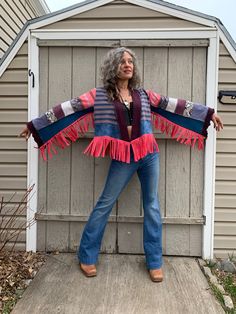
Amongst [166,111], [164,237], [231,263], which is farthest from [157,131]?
[231,263]

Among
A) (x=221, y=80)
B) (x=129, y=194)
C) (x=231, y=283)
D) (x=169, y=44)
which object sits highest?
(x=169, y=44)

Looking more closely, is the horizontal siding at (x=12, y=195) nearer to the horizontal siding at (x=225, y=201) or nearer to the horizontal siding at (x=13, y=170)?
the horizontal siding at (x=13, y=170)

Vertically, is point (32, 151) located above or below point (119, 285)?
above

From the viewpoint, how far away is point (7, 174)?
3.52m

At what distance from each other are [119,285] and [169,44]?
2.01 meters

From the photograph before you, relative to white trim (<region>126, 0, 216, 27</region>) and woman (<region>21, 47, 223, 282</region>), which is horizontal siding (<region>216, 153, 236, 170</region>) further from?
white trim (<region>126, 0, 216, 27</region>)

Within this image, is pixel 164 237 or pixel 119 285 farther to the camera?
pixel 164 237

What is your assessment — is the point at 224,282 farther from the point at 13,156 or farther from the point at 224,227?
the point at 13,156

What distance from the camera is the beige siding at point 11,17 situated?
4602 mm

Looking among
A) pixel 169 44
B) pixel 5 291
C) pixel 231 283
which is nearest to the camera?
pixel 5 291

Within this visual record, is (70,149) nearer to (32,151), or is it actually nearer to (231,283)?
(32,151)

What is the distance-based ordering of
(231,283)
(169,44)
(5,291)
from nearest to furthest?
1. (5,291)
2. (231,283)
3. (169,44)

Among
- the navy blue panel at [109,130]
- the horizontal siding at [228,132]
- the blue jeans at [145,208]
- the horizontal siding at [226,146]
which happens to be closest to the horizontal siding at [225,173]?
the horizontal siding at [226,146]

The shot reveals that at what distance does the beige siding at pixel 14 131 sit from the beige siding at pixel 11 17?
127 centimetres
